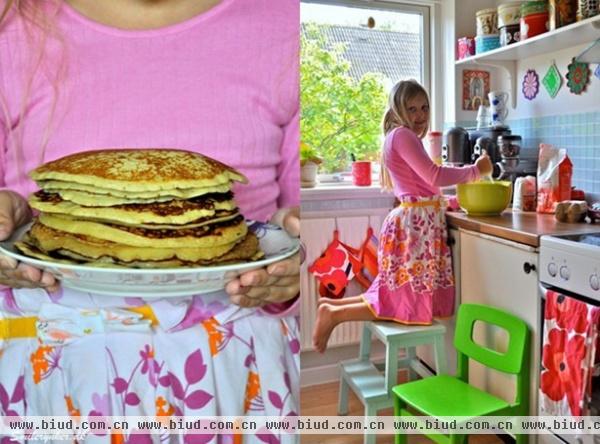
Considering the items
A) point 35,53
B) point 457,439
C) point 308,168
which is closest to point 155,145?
point 35,53

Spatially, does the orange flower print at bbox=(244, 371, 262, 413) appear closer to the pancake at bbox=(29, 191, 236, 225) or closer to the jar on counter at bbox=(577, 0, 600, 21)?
the pancake at bbox=(29, 191, 236, 225)

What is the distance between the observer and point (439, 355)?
135 centimetres

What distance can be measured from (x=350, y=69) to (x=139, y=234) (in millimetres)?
861

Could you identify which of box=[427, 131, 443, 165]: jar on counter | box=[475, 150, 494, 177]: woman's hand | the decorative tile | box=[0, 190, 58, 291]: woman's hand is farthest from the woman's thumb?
the decorative tile

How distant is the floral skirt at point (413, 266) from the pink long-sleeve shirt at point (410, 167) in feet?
0.09

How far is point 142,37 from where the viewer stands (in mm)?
552

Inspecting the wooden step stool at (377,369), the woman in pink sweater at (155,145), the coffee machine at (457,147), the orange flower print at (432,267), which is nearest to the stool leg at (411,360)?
the wooden step stool at (377,369)

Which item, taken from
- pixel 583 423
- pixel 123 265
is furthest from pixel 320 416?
pixel 123 265

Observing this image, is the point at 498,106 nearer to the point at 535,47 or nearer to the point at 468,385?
the point at 535,47

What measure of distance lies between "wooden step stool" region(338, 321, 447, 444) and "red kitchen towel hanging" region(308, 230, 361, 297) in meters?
0.12

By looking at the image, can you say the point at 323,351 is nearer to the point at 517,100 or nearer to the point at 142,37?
the point at 142,37

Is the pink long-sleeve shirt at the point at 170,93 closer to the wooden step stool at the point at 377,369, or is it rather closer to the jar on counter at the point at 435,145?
the wooden step stool at the point at 377,369

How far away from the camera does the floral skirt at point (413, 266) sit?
4.17 feet

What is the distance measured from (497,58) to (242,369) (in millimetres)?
1458
